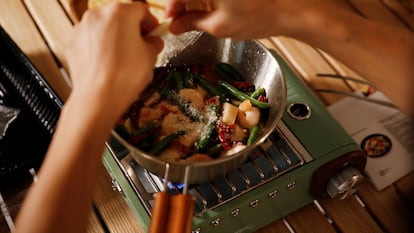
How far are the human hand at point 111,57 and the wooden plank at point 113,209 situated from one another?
1.15 feet

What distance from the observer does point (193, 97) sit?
82 centimetres

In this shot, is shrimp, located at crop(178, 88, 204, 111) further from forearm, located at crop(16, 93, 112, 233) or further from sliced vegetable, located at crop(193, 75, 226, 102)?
forearm, located at crop(16, 93, 112, 233)

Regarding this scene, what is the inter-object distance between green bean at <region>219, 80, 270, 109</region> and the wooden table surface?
0.22 m

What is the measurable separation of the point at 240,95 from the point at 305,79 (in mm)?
292

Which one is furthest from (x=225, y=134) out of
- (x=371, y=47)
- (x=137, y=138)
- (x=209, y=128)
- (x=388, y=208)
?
(x=388, y=208)

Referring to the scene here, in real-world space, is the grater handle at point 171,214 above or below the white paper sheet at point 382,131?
above

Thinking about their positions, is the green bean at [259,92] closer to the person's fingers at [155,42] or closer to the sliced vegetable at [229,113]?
the sliced vegetable at [229,113]

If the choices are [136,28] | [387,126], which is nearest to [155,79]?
[136,28]

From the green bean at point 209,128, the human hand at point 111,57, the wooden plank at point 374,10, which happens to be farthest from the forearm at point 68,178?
the wooden plank at point 374,10

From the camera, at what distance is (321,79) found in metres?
1.08

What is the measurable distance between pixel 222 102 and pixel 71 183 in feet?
1.18

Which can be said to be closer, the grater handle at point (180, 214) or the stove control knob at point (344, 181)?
the grater handle at point (180, 214)

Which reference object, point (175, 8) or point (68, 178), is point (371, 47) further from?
point (68, 178)

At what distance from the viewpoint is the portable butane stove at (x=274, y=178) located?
2.62 ft
